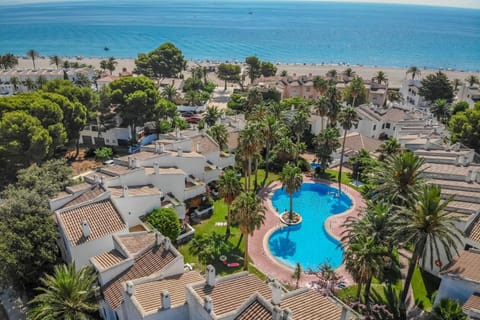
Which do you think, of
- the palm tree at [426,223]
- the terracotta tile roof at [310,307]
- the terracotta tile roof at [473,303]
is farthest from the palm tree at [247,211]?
the terracotta tile roof at [473,303]

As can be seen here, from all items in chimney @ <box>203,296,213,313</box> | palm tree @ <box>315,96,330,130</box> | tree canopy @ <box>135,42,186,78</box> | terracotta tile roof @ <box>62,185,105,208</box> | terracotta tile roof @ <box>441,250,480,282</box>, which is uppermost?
tree canopy @ <box>135,42,186,78</box>

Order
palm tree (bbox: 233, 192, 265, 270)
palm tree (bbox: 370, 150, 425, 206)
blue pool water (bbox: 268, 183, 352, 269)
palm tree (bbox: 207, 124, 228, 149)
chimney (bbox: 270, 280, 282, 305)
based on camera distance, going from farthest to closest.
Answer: palm tree (bbox: 207, 124, 228, 149) < blue pool water (bbox: 268, 183, 352, 269) < palm tree (bbox: 233, 192, 265, 270) < palm tree (bbox: 370, 150, 425, 206) < chimney (bbox: 270, 280, 282, 305)

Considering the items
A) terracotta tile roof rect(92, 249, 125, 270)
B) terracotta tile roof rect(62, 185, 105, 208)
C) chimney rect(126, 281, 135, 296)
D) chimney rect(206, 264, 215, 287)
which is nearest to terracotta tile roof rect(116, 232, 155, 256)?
terracotta tile roof rect(92, 249, 125, 270)

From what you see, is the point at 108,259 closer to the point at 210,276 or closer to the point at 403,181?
the point at 210,276

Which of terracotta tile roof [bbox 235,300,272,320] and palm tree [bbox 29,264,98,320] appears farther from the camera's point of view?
palm tree [bbox 29,264,98,320]

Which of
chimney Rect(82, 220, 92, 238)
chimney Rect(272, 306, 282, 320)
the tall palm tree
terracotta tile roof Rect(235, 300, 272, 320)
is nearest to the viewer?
chimney Rect(272, 306, 282, 320)

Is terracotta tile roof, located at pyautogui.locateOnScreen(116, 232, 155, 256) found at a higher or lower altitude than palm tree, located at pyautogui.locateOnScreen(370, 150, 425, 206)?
lower

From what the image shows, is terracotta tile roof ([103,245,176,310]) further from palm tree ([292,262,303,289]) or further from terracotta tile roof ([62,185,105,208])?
palm tree ([292,262,303,289])

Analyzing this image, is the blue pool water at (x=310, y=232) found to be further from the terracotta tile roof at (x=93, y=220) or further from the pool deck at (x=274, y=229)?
the terracotta tile roof at (x=93, y=220)
